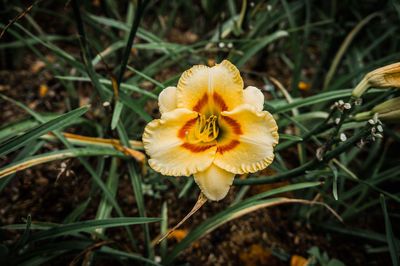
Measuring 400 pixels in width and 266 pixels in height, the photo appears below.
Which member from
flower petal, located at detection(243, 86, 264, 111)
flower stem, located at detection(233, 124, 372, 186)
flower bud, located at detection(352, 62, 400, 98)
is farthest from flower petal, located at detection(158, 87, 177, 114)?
flower bud, located at detection(352, 62, 400, 98)

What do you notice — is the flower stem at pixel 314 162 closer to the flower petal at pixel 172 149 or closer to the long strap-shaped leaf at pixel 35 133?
the flower petal at pixel 172 149

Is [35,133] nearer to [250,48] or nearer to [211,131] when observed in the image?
[211,131]

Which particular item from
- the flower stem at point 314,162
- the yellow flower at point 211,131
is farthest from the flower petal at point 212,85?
the flower stem at point 314,162

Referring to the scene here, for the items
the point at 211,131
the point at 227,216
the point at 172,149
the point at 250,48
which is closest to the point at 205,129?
the point at 211,131

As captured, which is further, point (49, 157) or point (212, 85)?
→ point (49, 157)

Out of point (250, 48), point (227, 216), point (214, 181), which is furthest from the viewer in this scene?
point (250, 48)

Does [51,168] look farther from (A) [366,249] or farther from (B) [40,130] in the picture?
(A) [366,249]

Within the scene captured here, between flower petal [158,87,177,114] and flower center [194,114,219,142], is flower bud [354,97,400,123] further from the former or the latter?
flower petal [158,87,177,114]
